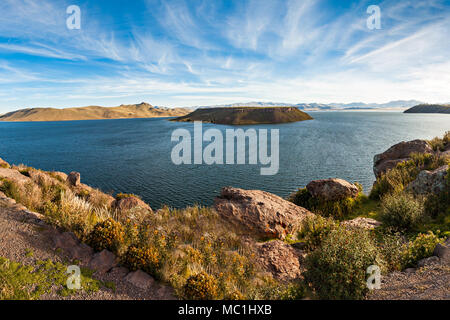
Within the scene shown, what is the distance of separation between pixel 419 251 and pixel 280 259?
426 centimetres

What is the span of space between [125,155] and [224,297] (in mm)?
40463

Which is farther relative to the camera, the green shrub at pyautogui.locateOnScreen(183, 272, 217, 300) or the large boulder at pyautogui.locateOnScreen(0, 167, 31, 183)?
the large boulder at pyautogui.locateOnScreen(0, 167, 31, 183)

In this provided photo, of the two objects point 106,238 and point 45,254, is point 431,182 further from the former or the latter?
point 45,254

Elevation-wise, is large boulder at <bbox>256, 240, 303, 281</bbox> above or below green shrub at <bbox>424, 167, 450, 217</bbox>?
below

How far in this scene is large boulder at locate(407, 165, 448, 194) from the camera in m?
10.8

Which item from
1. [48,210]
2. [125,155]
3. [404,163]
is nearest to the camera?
[48,210]

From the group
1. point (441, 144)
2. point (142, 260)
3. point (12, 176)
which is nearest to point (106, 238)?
point (142, 260)

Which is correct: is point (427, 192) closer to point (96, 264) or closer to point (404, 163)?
point (404, 163)

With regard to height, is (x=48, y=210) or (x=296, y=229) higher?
(x=48, y=210)

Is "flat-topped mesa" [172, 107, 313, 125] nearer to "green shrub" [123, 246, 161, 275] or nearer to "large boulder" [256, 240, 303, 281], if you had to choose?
"large boulder" [256, 240, 303, 281]

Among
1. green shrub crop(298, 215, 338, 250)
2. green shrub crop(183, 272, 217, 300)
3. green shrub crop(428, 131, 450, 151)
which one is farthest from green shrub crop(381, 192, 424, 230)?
green shrub crop(428, 131, 450, 151)

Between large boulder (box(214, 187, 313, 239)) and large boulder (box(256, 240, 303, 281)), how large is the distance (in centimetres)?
131
